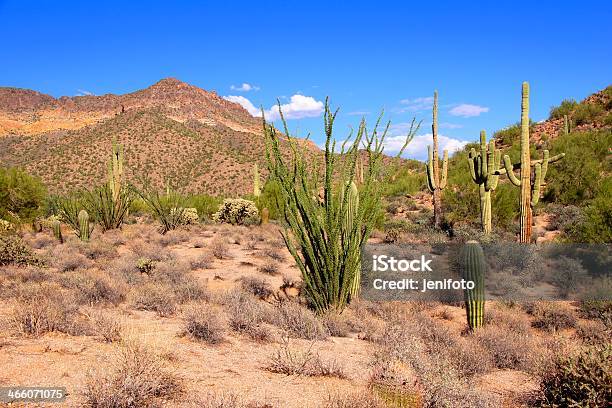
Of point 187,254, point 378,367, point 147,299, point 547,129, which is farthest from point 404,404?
point 547,129

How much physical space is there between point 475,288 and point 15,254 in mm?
9448

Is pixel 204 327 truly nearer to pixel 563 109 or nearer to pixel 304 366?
pixel 304 366

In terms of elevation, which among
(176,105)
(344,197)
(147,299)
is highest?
(176,105)

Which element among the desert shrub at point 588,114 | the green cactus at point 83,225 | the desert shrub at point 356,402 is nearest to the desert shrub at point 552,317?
the desert shrub at point 356,402

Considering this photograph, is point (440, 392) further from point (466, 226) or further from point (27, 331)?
point (466, 226)

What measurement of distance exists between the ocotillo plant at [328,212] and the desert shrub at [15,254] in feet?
22.1

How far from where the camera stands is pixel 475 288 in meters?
7.26

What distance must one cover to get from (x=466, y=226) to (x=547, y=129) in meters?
19.7

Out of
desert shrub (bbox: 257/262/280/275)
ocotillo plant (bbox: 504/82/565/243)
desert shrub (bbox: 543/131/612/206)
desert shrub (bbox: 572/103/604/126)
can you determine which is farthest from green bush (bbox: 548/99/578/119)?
desert shrub (bbox: 257/262/280/275)

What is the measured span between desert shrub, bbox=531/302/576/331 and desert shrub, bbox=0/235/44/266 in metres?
10.4

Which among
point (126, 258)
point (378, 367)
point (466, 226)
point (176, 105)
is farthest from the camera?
point (176, 105)

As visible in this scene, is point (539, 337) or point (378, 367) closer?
point (378, 367)

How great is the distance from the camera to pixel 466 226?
1739 centimetres

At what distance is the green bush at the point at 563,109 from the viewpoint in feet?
110
